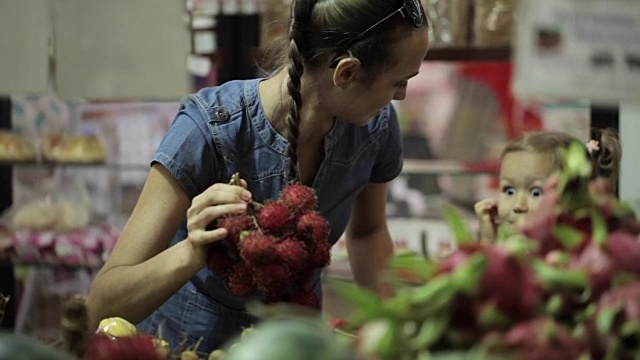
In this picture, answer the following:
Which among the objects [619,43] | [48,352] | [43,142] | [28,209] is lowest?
[28,209]

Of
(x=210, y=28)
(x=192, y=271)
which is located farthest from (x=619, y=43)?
(x=210, y=28)

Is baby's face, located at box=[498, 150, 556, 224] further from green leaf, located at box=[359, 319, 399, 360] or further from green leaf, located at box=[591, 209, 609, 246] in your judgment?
green leaf, located at box=[359, 319, 399, 360]

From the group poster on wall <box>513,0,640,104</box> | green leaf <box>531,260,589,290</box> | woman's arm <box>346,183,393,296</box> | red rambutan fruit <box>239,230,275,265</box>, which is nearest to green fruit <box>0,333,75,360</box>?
green leaf <box>531,260,589,290</box>

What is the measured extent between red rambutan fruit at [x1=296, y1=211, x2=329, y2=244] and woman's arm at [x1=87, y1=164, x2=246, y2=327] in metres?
0.24

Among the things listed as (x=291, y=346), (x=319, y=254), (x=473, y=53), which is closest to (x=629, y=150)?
(x=473, y=53)

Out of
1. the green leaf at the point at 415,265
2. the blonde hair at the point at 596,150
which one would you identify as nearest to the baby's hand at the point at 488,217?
the blonde hair at the point at 596,150

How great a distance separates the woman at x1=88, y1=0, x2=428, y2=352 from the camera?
1.60 metres

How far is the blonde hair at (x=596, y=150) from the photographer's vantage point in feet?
6.42

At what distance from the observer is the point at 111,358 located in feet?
3.07

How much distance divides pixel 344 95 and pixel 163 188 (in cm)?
33

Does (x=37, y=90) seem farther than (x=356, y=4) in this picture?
Yes

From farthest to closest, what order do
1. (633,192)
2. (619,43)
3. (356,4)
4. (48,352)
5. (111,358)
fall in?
1. (633,192)
2. (356,4)
3. (619,43)
4. (111,358)
5. (48,352)

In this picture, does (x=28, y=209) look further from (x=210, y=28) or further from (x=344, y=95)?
(x=344, y=95)

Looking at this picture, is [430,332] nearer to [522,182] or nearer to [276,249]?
[276,249]
